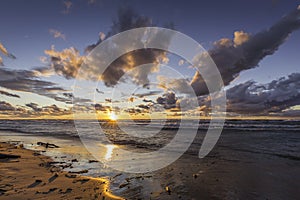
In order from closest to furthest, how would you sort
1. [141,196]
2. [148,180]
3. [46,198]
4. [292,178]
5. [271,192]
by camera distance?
1. [46,198]
2. [141,196]
3. [271,192]
4. [148,180]
5. [292,178]

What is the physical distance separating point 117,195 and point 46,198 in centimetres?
238

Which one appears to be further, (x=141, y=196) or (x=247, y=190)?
(x=247, y=190)

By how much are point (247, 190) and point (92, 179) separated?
22.0ft

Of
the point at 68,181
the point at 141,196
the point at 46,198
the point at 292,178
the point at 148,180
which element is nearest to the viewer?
the point at 46,198

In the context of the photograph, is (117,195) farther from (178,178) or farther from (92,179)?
(178,178)

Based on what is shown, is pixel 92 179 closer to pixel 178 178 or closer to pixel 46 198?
pixel 46 198

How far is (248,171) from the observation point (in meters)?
11.7

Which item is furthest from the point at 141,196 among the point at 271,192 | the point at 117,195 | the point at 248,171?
the point at 248,171

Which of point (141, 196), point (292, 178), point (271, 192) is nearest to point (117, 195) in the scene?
point (141, 196)

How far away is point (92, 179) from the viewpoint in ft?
30.6

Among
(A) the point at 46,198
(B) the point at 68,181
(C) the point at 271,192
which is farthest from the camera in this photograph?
(B) the point at 68,181

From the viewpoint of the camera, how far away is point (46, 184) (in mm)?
8508

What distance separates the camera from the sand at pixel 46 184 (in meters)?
7.19

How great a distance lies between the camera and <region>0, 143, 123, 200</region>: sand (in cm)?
719
